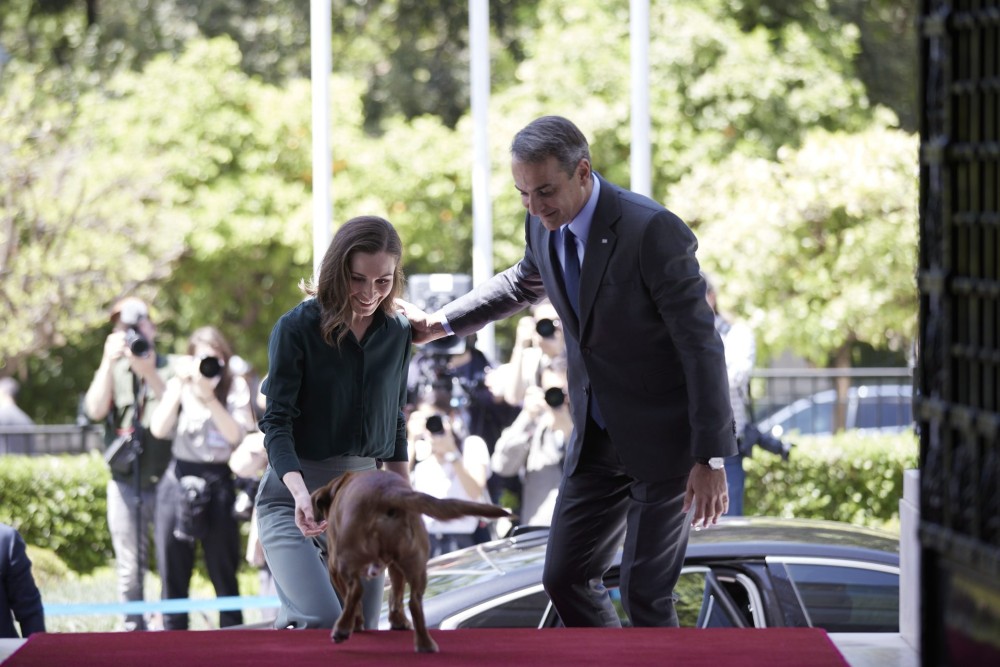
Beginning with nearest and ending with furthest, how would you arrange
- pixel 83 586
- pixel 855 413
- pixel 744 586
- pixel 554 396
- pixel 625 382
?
pixel 625 382 < pixel 744 586 < pixel 554 396 < pixel 83 586 < pixel 855 413

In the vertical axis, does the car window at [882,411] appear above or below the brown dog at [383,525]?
below

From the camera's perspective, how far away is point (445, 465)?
7.36 metres

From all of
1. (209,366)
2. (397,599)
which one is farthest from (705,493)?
(209,366)

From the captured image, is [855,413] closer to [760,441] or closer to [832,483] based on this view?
[832,483]

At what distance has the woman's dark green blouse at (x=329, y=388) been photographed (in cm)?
390

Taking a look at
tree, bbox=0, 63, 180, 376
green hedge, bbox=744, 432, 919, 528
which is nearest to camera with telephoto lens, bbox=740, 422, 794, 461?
green hedge, bbox=744, 432, 919, 528

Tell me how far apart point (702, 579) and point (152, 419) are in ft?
14.2

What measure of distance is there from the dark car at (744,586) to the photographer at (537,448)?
9.82 feet

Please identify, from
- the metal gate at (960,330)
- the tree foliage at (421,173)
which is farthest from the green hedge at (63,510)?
the metal gate at (960,330)

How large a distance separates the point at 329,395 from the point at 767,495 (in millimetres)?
8048

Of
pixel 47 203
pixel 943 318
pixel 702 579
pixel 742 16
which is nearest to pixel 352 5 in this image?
pixel 742 16

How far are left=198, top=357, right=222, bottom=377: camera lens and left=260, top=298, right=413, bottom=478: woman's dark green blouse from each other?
3.53 meters

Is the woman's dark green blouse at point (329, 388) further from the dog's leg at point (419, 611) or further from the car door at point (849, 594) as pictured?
the car door at point (849, 594)

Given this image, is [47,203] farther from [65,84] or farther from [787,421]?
[787,421]
